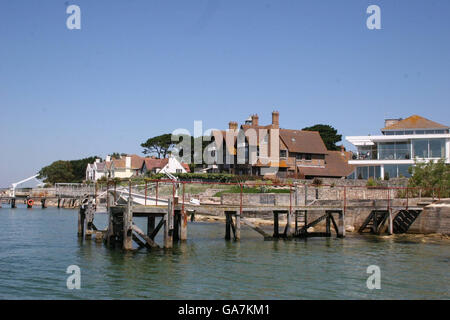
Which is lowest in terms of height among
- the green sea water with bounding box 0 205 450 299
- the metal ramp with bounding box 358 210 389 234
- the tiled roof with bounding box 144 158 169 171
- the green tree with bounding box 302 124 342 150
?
the green sea water with bounding box 0 205 450 299

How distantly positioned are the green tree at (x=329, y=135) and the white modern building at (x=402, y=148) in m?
46.5

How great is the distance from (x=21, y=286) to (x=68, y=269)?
3323 millimetres

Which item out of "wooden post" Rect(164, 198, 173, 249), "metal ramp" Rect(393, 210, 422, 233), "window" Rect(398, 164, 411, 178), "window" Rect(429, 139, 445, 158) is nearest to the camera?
"wooden post" Rect(164, 198, 173, 249)

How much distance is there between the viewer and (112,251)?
2623 cm

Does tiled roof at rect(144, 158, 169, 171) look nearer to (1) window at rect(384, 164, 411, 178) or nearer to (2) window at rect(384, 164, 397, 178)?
(2) window at rect(384, 164, 397, 178)

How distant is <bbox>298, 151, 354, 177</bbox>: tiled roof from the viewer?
227 ft

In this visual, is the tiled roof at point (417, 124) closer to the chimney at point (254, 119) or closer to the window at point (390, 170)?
the window at point (390, 170)

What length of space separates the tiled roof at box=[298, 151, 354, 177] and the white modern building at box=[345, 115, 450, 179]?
315 inches

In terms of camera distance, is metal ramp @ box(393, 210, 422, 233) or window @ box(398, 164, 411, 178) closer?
A: metal ramp @ box(393, 210, 422, 233)

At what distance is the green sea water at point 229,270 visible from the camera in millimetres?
17453

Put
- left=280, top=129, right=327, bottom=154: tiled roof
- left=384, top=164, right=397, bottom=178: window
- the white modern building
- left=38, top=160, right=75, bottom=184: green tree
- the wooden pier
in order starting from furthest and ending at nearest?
1. left=38, top=160, right=75, bottom=184: green tree
2. left=280, top=129, right=327, bottom=154: tiled roof
3. left=384, top=164, right=397, bottom=178: window
4. the white modern building
5. the wooden pier

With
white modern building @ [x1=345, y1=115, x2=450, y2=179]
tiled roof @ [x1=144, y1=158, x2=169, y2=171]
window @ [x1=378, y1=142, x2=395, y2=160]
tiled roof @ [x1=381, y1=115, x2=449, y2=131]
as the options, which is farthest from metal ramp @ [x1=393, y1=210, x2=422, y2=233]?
tiled roof @ [x1=144, y1=158, x2=169, y2=171]

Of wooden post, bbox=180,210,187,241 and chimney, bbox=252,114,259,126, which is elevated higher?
chimney, bbox=252,114,259,126
